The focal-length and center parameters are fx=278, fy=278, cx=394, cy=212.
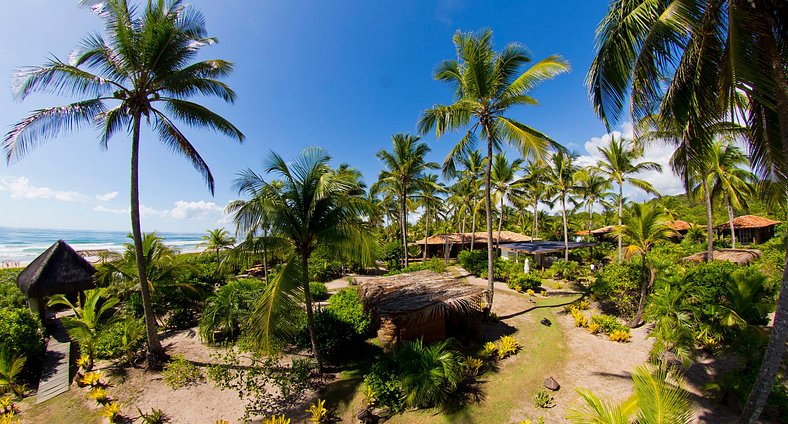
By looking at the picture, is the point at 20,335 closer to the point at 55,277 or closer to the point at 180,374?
the point at 55,277

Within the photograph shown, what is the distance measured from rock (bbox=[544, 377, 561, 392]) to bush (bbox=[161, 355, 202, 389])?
9215 mm

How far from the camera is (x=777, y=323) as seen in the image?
12.0 feet

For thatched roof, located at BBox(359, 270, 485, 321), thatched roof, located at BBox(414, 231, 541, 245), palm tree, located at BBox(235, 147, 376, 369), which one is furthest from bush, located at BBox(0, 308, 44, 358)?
thatched roof, located at BBox(414, 231, 541, 245)

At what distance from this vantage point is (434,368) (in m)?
6.66

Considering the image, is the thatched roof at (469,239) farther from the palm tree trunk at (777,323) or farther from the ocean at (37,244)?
the palm tree trunk at (777,323)

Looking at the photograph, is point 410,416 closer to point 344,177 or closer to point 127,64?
point 344,177

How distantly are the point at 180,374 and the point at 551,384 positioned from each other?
9.84m

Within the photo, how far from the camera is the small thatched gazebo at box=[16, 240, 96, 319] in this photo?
1068 centimetres

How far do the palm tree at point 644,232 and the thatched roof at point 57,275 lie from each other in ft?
71.1

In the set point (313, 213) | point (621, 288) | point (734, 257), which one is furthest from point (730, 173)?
point (313, 213)

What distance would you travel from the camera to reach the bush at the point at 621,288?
10842mm

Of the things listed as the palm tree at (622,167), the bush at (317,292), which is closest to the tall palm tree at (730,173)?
the palm tree at (622,167)

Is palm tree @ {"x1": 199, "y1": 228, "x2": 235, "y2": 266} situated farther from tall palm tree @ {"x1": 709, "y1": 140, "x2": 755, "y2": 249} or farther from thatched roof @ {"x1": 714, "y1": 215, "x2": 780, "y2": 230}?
thatched roof @ {"x1": 714, "y1": 215, "x2": 780, "y2": 230}

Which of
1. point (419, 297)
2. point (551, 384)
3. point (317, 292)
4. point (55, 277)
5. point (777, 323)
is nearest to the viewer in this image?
point (777, 323)
